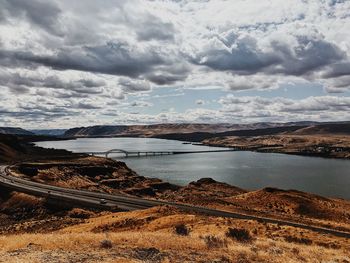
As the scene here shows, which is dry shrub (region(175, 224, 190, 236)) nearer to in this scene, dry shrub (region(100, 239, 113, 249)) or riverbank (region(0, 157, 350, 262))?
riverbank (region(0, 157, 350, 262))

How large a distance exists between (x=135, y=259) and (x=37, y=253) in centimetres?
585

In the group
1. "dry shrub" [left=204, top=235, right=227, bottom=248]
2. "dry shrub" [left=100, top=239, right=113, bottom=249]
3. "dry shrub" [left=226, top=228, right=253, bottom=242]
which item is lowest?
"dry shrub" [left=226, top=228, right=253, bottom=242]

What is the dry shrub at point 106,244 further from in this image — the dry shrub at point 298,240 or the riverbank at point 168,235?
the dry shrub at point 298,240

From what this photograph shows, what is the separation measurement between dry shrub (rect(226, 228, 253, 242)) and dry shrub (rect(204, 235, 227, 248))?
254 centimetres

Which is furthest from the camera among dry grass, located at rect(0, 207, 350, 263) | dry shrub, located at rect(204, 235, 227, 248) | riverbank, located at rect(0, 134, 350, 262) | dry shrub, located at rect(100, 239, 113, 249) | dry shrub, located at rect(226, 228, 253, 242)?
dry shrub, located at rect(226, 228, 253, 242)

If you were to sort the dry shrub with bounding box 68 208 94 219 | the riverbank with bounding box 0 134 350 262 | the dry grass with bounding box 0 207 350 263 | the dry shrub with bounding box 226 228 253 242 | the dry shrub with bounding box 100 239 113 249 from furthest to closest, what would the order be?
the dry shrub with bounding box 68 208 94 219, the dry shrub with bounding box 226 228 253 242, the dry shrub with bounding box 100 239 113 249, the riverbank with bounding box 0 134 350 262, the dry grass with bounding box 0 207 350 263

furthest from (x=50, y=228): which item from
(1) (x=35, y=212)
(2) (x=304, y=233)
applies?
(2) (x=304, y=233)

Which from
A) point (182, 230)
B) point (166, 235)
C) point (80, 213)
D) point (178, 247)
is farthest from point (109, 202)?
point (178, 247)

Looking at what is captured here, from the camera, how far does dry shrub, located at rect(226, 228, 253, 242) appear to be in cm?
3512

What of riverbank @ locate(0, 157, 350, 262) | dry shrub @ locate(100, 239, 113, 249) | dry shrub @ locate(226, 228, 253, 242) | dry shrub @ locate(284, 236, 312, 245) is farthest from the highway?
dry shrub @ locate(100, 239, 113, 249)

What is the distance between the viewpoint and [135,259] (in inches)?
933

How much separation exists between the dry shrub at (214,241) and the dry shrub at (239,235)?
2.54 m

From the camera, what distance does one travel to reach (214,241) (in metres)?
32.2

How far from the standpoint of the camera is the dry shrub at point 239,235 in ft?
115
